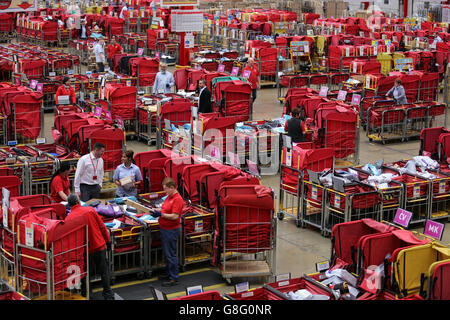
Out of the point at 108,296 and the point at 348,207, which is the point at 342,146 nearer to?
the point at 348,207

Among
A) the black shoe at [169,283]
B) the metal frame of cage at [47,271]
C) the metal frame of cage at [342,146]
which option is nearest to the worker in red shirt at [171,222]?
the black shoe at [169,283]

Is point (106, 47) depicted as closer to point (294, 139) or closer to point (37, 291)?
point (294, 139)

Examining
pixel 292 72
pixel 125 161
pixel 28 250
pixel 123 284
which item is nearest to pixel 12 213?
pixel 28 250

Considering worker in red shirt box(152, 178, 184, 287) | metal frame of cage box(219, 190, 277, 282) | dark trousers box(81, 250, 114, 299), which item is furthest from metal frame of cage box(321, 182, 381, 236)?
dark trousers box(81, 250, 114, 299)

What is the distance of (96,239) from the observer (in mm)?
10508

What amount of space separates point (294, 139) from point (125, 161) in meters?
5.13

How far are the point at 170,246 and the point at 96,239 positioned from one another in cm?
129

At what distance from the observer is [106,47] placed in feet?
106

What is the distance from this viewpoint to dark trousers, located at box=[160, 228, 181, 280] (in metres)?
11.3

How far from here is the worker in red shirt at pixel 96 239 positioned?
10.4 m

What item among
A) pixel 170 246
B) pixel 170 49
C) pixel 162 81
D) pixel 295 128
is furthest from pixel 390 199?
pixel 170 49

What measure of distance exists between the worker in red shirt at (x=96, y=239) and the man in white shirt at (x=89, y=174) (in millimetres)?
2831

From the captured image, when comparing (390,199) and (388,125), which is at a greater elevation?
(388,125)

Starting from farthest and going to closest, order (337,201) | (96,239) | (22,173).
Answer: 1. (22,173)
2. (337,201)
3. (96,239)
